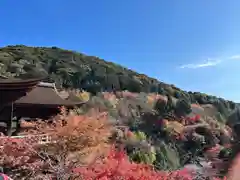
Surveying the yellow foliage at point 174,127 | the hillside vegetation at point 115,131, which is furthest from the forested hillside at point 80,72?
the yellow foliage at point 174,127

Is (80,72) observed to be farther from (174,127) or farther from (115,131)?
(115,131)

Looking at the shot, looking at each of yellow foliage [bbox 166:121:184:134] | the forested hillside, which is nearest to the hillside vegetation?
yellow foliage [bbox 166:121:184:134]

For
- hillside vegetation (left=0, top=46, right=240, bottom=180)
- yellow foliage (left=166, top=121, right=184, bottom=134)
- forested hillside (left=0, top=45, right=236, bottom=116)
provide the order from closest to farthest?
hillside vegetation (left=0, top=46, right=240, bottom=180), yellow foliage (left=166, top=121, right=184, bottom=134), forested hillside (left=0, top=45, right=236, bottom=116)

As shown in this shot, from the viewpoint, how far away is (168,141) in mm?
43844

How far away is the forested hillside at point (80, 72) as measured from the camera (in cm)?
5981

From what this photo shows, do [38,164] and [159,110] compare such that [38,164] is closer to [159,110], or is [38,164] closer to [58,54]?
[159,110]

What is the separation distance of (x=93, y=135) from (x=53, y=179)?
98.0 inches

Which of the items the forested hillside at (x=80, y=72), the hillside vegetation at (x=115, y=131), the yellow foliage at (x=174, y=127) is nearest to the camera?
the hillside vegetation at (x=115, y=131)

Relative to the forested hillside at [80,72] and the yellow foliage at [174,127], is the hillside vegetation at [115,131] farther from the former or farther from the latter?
the forested hillside at [80,72]

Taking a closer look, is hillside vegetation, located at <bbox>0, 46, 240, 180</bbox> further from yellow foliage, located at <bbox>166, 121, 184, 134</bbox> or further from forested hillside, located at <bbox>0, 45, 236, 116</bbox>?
forested hillside, located at <bbox>0, 45, 236, 116</bbox>

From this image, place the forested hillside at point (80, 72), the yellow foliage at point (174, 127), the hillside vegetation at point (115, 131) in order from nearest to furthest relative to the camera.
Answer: the hillside vegetation at point (115, 131), the yellow foliage at point (174, 127), the forested hillside at point (80, 72)

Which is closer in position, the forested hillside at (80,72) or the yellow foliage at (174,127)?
the yellow foliage at (174,127)

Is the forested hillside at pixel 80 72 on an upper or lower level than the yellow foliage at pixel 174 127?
upper

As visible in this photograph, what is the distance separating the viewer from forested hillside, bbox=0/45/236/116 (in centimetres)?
5981
